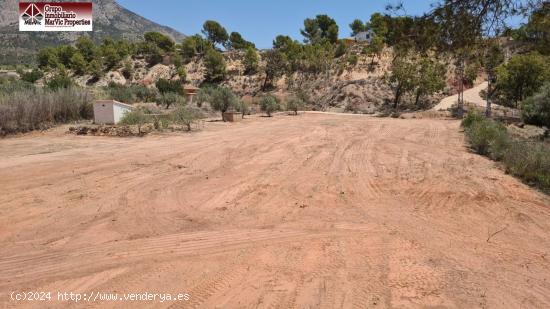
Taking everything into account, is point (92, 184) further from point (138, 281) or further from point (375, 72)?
point (375, 72)

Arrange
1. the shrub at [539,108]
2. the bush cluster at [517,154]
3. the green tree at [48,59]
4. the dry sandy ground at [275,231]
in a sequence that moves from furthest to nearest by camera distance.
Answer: the green tree at [48,59] < the shrub at [539,108] < the bush cluster at [517,154] < the dry sandy ground at [275,231]

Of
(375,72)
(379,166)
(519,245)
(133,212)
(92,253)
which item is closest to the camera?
(92,253)

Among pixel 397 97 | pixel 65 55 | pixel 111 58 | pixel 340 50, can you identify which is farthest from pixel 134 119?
pixel 65 55

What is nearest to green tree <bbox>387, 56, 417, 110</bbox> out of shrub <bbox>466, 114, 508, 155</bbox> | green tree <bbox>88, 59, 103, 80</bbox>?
shrub <bbox>466, 114, 508, 155</bbox>

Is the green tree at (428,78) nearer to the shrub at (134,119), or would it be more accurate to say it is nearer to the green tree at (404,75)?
the green tree at (404,75)

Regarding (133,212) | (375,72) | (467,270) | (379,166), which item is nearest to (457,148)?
(379,166)

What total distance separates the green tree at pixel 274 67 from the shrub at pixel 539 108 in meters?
35.6

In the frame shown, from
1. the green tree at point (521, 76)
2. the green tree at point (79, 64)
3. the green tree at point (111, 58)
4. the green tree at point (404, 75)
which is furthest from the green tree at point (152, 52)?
the green tree at point (521, 76)

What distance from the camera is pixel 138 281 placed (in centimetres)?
433

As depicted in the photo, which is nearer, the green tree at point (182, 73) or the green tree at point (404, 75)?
the green tree at point (404, 75)

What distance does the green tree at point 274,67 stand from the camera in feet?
174

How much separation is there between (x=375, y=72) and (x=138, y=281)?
157ft

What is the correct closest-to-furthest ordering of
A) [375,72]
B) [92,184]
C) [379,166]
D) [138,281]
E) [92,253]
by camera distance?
[138,281] → [92,253] → [92,184] → [379,166] → [375,72]

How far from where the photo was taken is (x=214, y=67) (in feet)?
191
